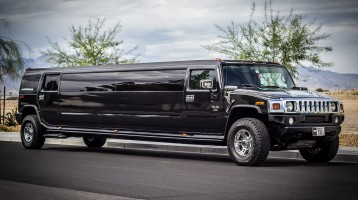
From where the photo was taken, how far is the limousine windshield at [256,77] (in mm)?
13977

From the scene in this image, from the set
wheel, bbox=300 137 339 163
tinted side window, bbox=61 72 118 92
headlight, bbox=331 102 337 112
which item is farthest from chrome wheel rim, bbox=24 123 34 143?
headlight, bbox=331 102 337 112

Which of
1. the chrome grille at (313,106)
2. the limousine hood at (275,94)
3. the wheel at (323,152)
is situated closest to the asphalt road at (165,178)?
the wheel at (323,152)

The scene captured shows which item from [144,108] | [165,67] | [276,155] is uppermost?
[165,67]

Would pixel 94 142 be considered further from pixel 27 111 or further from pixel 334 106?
pixel 334 106

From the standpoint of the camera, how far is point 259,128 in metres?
12.9

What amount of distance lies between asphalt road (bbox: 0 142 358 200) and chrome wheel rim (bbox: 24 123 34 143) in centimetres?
234

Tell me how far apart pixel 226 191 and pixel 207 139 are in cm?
445

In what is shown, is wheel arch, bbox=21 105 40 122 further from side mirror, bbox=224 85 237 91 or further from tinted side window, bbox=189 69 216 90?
side mirror, bbox=224 85 237 91

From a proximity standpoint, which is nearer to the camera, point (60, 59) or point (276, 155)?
point (276, 155)

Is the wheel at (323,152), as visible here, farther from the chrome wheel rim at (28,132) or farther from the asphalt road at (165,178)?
the chrome wheel rim at (28,132)

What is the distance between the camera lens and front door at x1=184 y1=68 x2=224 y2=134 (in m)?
13.9

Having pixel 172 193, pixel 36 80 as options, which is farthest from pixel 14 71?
pixel 172 193

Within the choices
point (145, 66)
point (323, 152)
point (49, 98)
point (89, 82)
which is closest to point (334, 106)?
point (323, 152)

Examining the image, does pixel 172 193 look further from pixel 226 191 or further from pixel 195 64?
pixel 195 64
